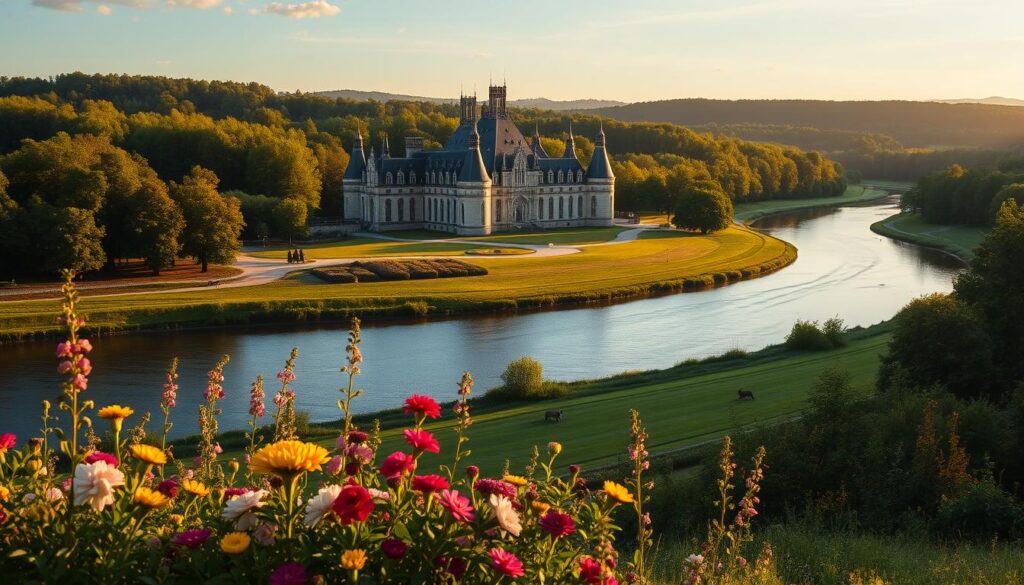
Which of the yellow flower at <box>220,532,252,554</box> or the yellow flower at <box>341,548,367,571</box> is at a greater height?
the yellow flower at <box>220,532,252,554</box>

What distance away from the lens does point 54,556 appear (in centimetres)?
418

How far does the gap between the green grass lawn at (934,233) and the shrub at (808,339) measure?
95.6ft

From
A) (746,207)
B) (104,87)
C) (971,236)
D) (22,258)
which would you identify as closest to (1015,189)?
(971,236)

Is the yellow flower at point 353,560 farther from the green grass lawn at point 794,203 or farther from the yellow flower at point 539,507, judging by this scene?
the green grass lawn at point 794,203

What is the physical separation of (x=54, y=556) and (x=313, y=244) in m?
59.5

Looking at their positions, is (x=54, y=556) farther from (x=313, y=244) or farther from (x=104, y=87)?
(x=104, y=87)

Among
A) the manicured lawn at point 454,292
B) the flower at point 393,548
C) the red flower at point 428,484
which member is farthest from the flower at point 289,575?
the manicured lawn at point 454,292

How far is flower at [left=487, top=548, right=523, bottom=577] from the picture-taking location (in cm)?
392

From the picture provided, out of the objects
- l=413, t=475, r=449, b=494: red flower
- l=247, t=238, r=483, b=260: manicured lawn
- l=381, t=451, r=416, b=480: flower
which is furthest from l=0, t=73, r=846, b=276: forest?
l=413, t=475, r=449, b=494: red flower

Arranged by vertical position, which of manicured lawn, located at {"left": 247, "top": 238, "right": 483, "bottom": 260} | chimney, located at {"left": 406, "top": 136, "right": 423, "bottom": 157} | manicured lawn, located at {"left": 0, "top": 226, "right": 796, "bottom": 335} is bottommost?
manicured lawn, located at {"left": 0, "top": 226, "right": 796, "bottom": 335}

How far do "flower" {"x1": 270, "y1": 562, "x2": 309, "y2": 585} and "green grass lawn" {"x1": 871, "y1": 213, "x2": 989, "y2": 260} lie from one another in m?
58.8

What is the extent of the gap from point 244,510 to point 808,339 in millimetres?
29552

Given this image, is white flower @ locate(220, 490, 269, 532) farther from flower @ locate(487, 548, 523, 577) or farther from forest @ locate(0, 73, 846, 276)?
forest @ locate(0, 73, 846, 276)

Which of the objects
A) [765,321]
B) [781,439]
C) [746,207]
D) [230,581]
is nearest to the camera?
[230,581]
